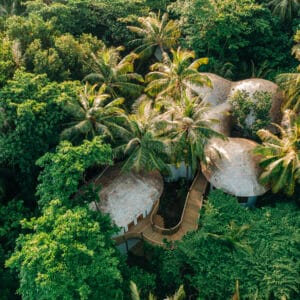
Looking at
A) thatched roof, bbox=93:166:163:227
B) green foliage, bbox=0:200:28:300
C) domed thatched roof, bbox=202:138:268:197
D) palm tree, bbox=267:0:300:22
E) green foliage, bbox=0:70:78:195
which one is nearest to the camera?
green foliage, bbox=0:200:28:300

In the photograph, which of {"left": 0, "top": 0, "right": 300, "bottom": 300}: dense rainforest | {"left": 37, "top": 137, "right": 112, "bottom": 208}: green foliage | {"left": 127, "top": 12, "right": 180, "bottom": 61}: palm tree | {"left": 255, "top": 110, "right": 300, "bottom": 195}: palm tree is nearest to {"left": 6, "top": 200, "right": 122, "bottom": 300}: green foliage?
Answer: {"left": 0, "top": 0, "right": 300, "bottom": 300}: dense rainforest

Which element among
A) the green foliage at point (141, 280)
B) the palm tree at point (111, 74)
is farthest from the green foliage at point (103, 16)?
the green foliage at point (141, 280)

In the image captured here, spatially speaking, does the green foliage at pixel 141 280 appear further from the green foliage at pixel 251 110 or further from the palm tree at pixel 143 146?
the green foliage at pixel 251 110

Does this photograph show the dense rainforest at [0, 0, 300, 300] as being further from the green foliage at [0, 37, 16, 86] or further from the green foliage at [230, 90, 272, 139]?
Answer: the green foliage at [230, 90, 272, 139]

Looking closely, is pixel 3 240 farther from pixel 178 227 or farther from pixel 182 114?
pixel 182 114

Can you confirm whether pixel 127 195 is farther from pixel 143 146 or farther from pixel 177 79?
pixel 177 79

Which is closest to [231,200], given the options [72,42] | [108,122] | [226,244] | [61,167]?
[226,244]

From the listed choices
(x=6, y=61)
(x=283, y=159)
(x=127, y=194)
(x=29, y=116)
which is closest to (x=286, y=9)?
(x=283, y=159)
